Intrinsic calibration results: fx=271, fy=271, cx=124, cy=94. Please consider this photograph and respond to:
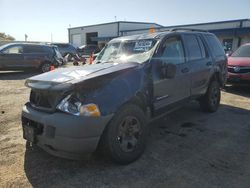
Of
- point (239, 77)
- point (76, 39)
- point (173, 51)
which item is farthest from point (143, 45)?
point (76, 39)

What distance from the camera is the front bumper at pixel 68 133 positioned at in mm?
3238

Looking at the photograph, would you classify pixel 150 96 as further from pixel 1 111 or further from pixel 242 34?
pixel 242 34

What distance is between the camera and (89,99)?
3.32 metres

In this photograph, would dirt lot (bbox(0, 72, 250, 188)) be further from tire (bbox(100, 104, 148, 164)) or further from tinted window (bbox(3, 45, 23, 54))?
tinted window (bbox(3, 45, 23, 54))

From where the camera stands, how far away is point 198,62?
571 cm

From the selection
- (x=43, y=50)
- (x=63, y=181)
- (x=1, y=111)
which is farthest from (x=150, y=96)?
(x=43, y=50)

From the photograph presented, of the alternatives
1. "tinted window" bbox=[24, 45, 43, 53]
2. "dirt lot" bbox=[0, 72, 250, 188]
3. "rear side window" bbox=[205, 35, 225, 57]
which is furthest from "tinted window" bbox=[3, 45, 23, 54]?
"rear side window" bbox=[205, 35, 225, 57]

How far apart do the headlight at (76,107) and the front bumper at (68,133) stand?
56mm

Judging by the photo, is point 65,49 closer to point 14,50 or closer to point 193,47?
point 14,50

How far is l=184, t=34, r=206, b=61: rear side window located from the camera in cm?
548

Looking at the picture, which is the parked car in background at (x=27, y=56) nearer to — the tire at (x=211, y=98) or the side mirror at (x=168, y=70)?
the tire at (x=211, y=98)

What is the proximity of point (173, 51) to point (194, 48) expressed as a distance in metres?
0.96

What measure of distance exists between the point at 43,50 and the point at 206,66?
11629mm

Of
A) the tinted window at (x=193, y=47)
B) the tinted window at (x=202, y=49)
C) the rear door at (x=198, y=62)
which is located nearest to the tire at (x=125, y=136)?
the rear door at (x=198, y=62)
